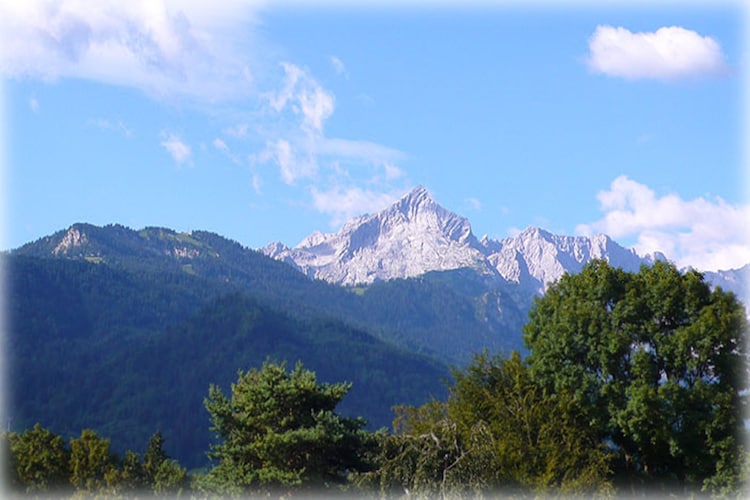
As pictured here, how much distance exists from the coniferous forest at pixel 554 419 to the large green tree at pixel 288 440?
0.22ft

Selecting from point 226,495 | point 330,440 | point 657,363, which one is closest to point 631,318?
point 657,363

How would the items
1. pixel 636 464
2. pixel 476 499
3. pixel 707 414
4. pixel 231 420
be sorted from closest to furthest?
pixel 476 499
pixel 231 420
pixel 707 414
pixel 636 464

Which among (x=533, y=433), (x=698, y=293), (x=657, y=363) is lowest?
(x=533, y=433)

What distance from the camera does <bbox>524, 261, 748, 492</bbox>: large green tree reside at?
41406mm

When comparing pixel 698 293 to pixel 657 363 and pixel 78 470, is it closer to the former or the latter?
pixel 657 363

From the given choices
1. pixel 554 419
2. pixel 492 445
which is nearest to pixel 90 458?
pixel 554 419

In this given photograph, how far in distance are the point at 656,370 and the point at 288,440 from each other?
57.6ft

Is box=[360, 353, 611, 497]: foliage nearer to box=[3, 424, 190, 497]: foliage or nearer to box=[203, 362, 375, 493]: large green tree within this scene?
box=[203, 362, 375, 493]: large green tree

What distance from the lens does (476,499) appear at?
30547mm

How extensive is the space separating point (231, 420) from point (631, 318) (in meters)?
18.7

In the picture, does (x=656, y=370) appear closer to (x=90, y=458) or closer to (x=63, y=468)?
(x=90, y=458)

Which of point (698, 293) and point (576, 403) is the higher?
point (698, 293)

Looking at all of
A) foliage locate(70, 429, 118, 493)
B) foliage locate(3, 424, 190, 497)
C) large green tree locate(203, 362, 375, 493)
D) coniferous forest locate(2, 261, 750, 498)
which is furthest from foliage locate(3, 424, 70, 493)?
large green tree locate(203, 362, 375, 493)

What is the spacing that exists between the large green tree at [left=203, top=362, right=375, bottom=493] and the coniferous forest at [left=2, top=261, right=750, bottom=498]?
0.22ft
